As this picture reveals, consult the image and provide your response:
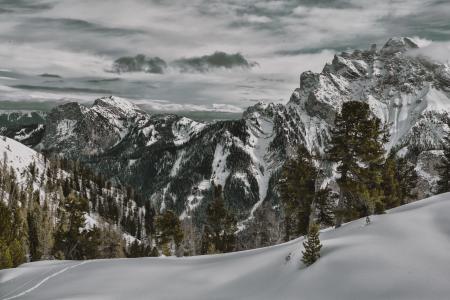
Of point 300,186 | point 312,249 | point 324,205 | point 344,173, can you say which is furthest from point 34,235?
point 312,249

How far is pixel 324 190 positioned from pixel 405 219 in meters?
19.0

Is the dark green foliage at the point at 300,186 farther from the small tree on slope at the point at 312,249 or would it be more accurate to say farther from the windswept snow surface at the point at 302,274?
the small tree on slope at the point at 312,249

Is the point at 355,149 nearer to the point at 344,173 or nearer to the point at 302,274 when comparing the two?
the point at 344,173

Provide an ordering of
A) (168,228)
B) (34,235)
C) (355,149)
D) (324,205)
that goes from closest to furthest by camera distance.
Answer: (355,149), (324,205), (168,228), (34,235)

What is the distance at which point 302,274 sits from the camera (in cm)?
2139

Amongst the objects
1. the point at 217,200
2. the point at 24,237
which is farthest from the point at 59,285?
the point at 24,237

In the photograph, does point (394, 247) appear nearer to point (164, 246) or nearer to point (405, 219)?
point (405, 219)

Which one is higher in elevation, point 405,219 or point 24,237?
point 405,219

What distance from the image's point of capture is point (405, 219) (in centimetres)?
2481

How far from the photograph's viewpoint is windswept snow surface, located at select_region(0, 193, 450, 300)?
57.6 feet

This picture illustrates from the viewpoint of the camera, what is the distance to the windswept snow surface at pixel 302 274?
1755cm

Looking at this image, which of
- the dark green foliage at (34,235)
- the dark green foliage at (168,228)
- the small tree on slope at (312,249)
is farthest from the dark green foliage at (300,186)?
the dark green foliage at (34,235)

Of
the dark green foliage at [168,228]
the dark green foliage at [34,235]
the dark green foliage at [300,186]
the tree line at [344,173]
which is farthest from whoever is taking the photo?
the dark green foliage at [34,235]

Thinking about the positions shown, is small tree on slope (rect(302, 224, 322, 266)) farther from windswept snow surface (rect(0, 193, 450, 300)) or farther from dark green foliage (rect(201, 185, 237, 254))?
dark green foliage (rect(201, 185, 237, 254))
